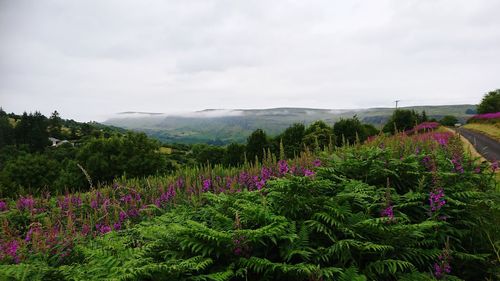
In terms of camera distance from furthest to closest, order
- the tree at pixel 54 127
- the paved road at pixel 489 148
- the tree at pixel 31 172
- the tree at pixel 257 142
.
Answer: the tree at pixel 54 127 → the tree at pixel 257 142 → the tree at pixel 31 172 → the paved road at pixel 489 148

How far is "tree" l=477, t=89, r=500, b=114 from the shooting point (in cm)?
7238

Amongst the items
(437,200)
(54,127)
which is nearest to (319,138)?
(437,200)

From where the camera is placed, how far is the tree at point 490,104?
A: 7238 centimetres

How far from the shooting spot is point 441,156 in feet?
20.4

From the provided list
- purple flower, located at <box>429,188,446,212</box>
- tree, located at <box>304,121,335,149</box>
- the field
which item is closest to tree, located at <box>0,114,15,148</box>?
tree, located at <box>304,121,335,149</box>

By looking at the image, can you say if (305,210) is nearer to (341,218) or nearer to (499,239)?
(341,218)

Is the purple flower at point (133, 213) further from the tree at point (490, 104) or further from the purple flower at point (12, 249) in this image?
the tree at point (490, 104)

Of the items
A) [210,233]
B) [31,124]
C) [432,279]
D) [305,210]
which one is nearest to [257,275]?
[210,233]

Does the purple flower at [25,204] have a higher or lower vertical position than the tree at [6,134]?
higher

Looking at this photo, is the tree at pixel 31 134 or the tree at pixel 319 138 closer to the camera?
the tree at pixel 319 138

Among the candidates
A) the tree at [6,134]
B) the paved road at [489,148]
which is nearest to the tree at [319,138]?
the paved road at [489,148]

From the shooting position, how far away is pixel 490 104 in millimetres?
74125

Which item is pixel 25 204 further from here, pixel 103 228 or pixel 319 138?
pixel 319 138

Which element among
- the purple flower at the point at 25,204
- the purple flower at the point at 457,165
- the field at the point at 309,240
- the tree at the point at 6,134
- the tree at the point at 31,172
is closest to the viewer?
the field at the point at 309,240
